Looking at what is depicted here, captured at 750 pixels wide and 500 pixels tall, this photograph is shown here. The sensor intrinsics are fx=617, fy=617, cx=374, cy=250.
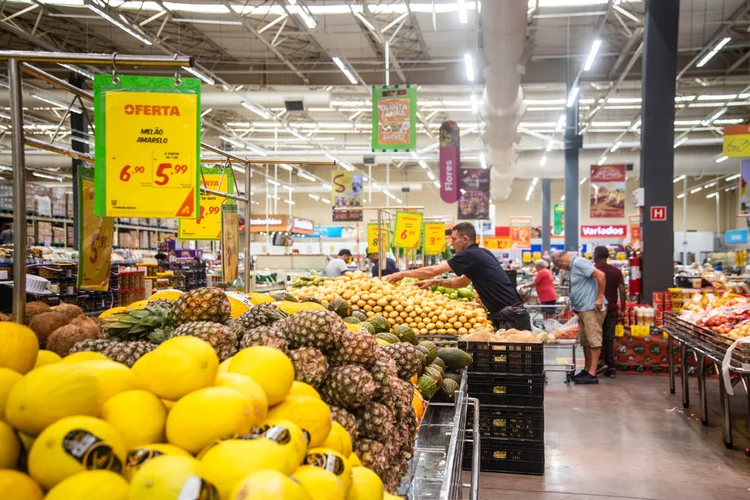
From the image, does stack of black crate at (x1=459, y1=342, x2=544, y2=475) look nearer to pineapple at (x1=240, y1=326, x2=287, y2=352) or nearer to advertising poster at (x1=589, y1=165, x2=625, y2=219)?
pineapple at (x1=240, y1=326, x2=287, y2=352)

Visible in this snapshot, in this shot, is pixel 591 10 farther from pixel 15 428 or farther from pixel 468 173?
pixel 15 428

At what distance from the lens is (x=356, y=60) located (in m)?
17.1

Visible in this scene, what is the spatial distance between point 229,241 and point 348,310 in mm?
999

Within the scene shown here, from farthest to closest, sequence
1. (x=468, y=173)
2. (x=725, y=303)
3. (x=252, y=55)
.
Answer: (x=468, y=173)
(x=252, y=55)
(x=725, y=303)

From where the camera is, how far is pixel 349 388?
180 cm

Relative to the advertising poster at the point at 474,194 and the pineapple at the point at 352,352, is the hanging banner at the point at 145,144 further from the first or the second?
the advertising poster at the point at 474,194

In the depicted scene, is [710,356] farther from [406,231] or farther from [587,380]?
[406,231]

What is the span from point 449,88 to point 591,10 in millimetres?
5469

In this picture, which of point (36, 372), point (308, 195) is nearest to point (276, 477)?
point (36, 372)

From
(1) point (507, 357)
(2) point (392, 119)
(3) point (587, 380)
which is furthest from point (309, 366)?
(2) point (392, 119)

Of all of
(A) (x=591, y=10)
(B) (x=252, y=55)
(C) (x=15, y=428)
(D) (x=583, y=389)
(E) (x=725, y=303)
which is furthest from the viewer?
(B) (x=252, y=55)

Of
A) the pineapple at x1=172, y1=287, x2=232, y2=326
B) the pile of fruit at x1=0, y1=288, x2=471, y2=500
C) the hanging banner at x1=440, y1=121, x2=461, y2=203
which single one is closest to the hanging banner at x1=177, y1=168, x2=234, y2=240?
the pineapple at x1=172, y1=287, x2=232, y2=326

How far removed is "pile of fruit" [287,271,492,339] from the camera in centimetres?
565

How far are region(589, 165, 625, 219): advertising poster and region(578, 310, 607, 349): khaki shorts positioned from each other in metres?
9.65
